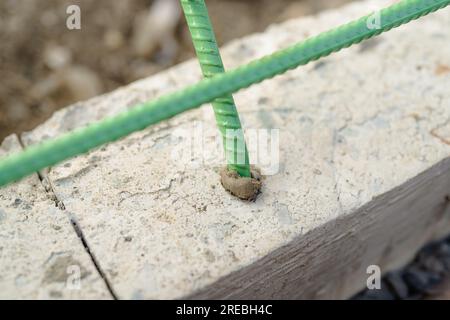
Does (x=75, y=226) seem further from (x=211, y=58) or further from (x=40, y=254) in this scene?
(x=211, y=58)

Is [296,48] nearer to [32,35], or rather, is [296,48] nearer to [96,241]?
[96,241]

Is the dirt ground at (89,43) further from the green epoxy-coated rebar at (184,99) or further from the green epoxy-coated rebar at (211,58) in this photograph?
the green epoxy-coated rebar at (184,99)

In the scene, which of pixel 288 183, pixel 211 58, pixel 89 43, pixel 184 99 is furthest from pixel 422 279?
pixel 89 43

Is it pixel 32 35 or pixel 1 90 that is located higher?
pixel 32 35

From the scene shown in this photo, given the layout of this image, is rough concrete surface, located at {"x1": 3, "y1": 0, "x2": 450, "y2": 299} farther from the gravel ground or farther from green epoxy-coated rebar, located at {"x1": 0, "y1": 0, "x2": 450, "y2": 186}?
green epoxy-coated rebar, located at {"x1": 0, "y1": 0, "x2": 450, "y2": 186}

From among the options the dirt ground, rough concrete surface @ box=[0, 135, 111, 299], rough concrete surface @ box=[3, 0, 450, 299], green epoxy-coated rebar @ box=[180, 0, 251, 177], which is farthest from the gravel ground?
the dirt ground
